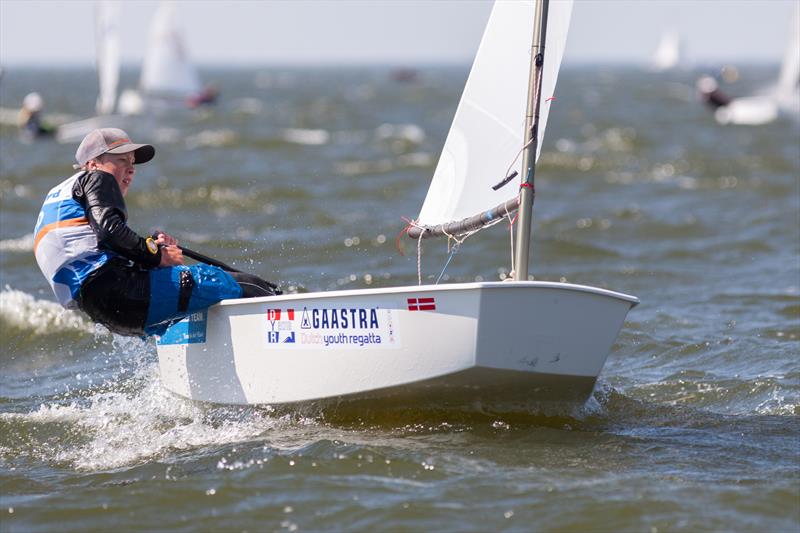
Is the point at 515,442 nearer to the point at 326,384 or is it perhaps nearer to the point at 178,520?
the point at 326,384

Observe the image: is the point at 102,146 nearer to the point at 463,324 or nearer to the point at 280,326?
the point at 280,326

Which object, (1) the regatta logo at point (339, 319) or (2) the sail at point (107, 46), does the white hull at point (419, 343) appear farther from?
(2) the sail at point (107, 46)

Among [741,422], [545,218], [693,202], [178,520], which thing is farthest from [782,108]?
[178,520]

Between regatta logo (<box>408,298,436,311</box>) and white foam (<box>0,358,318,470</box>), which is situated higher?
regatta logo (<box>408,298,436,311</box>)

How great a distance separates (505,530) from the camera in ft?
16.1

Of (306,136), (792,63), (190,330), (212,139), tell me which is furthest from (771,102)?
(190,330)

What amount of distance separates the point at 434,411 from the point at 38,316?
4885mm

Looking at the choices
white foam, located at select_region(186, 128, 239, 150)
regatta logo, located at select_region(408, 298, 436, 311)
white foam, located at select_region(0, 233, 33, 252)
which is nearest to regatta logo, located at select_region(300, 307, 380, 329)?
regatta logo, located at select_region(408, 298, 436, 311)

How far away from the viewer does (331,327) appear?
5953 millimetres

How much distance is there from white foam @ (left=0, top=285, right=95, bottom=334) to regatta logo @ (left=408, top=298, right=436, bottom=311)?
452cm

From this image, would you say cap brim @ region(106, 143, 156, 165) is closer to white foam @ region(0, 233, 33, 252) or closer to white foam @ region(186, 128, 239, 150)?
white foam @ region(0, 233, 33, 252)

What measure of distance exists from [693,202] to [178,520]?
1308 centimetres

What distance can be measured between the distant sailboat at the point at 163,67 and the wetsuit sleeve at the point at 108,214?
29.4 metres

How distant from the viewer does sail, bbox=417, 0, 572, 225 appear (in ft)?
20.6
